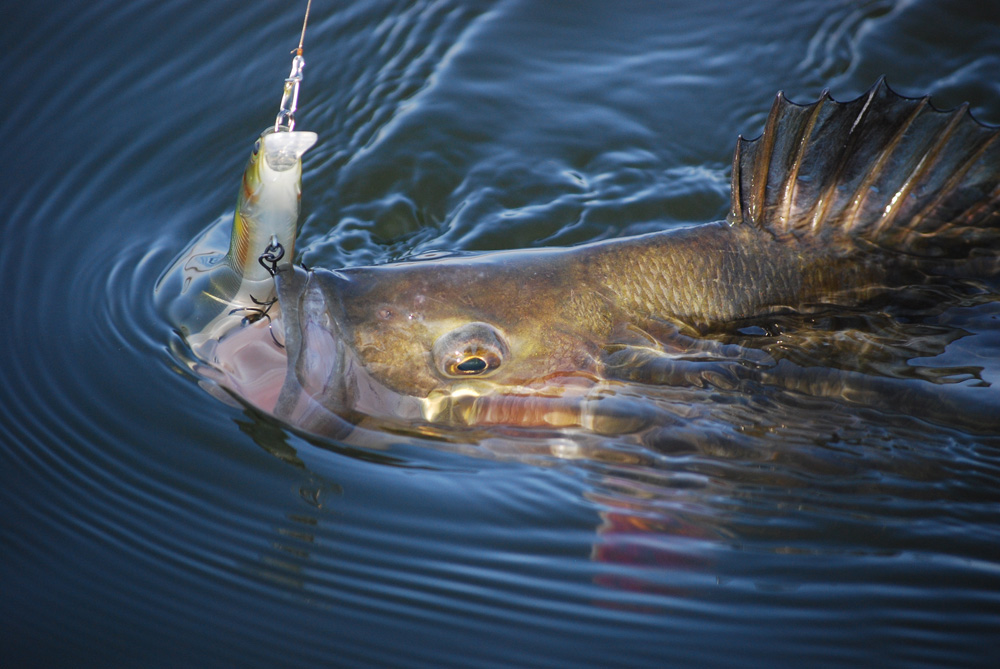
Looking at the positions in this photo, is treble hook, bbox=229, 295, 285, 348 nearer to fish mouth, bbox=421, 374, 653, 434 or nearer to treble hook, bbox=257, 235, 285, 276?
treble hook, bbox=257, 235, 285, 276

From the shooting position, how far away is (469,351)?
2678 mm

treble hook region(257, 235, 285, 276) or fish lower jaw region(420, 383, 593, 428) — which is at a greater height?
treble hook region(257, 235, 285, 276)

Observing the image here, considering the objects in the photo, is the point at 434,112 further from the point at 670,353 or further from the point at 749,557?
the point at 749,557

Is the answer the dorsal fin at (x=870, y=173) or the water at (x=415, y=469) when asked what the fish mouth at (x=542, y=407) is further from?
the dorsal fin at (x=870, y=173)

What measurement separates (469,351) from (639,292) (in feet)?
2.18

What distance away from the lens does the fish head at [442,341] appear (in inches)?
99.5

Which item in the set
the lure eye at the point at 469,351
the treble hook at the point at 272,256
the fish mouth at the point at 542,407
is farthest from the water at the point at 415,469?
the treble hook at the point at 272,256

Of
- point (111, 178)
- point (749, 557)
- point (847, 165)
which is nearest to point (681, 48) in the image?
point (847, 165)

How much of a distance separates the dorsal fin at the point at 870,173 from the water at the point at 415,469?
319mm

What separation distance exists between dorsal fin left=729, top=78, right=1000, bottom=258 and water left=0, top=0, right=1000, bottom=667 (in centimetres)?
32

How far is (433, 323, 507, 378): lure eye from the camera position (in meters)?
2.66

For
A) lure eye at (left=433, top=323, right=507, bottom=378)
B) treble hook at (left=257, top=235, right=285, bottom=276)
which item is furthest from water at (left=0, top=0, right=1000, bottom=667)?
treble hook at (left=257, top=235, right=285, bottom=276)

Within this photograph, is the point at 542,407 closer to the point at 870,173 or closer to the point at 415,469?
the point at 415,469

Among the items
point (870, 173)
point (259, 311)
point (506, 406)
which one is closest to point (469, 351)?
point (506, 406)
